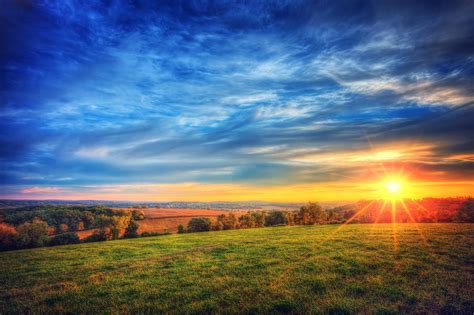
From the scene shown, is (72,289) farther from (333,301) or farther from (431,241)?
(431,241)

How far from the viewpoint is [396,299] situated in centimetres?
809

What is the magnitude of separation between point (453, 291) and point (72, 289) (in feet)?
54.2

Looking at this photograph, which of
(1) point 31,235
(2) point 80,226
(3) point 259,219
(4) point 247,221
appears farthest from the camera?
(3) point 259,219

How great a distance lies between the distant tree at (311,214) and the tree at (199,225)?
2159 centimetres

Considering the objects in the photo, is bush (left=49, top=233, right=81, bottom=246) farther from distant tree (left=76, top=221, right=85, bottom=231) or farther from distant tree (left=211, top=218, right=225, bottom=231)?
distant tree (left=211, top=218, right=225, bottom=231)

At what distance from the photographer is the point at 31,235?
98.5 ft

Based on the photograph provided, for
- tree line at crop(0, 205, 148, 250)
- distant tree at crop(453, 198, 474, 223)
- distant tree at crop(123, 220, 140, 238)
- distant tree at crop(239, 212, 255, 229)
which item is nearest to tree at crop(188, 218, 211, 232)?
distant tree at crop(239, 212, 255, 229)

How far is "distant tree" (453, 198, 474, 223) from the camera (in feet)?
108

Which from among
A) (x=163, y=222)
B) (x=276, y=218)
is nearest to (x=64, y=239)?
(x=163, y=222)

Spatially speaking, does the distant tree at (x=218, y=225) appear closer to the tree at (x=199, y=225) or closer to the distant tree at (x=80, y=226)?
the tree at (x=199, y=225)

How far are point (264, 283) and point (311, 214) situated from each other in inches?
1785

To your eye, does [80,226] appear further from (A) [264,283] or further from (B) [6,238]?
(A) [264,283]

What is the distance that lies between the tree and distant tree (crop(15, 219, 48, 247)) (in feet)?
74.9

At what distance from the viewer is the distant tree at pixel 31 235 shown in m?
29.2
